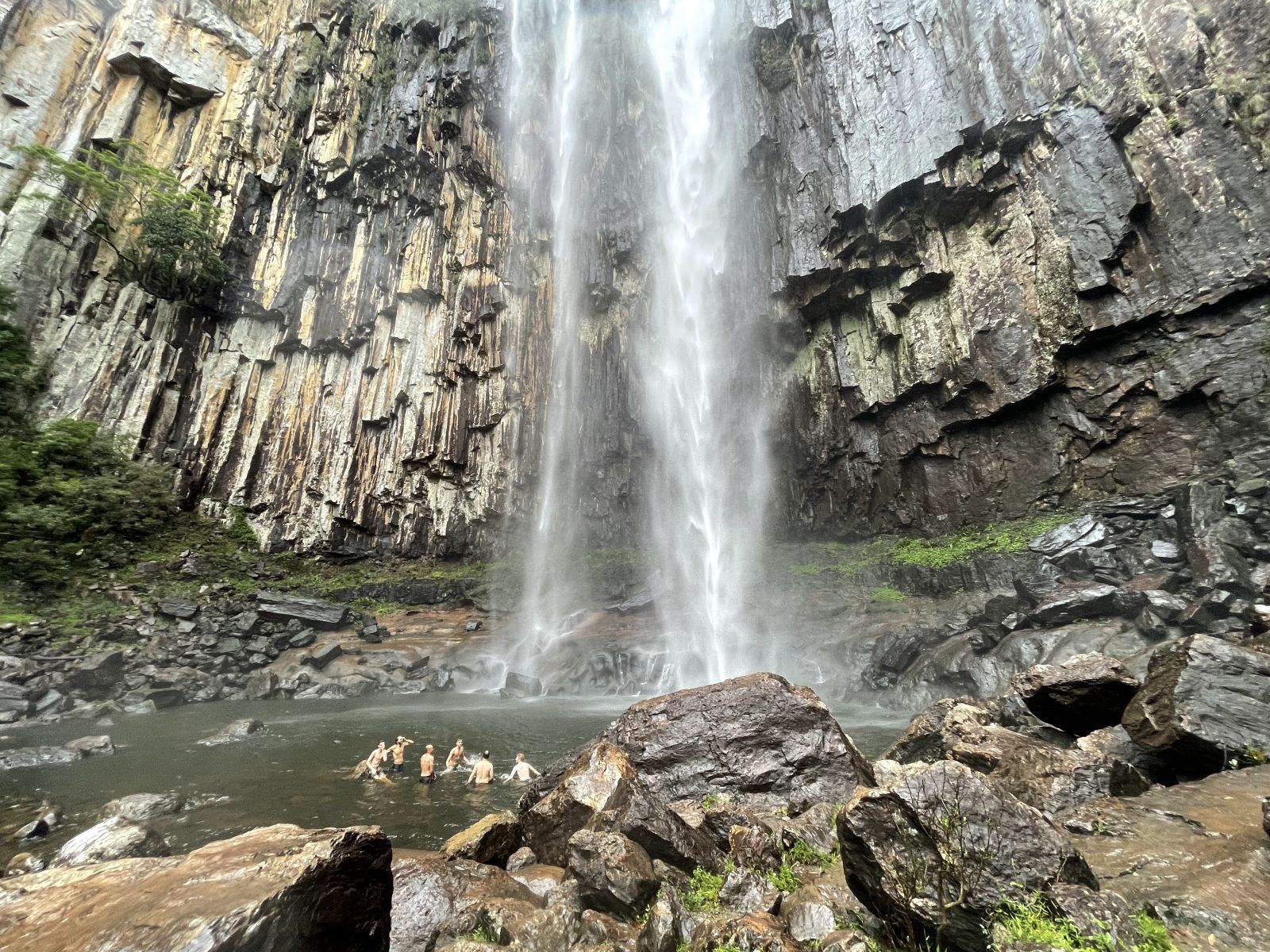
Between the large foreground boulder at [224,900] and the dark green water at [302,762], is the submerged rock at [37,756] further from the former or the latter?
the large foreground boulder at [224,900]

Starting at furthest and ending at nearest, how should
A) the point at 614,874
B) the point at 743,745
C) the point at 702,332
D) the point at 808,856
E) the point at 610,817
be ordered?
the point at 702,332, the point at 743,745, the point at 610,817, the point at 808,856, the point at 614,874

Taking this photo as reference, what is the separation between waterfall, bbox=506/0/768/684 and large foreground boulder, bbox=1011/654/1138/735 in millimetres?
14898

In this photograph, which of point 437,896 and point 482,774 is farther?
point 482,774

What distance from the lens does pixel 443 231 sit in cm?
2853

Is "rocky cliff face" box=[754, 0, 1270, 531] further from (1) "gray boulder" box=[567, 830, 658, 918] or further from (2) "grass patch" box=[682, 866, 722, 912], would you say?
(1) "gray boulder" box=[567, 830, 658, 918]

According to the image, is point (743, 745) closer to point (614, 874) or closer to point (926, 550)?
point (614, 874)

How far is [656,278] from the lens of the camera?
89.4 ft

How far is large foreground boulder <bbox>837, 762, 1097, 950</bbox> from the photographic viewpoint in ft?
8.20

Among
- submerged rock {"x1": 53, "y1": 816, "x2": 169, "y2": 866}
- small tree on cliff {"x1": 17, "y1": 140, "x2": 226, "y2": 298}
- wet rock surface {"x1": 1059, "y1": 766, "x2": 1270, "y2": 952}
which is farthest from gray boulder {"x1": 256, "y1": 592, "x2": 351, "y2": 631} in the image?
wet rock surface {"x1": 1059, "y1": 766, "x2": 1270, "y2": 952}

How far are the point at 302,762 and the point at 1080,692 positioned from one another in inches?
426

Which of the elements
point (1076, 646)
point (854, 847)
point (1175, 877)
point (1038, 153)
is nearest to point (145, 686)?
point (854, 847)

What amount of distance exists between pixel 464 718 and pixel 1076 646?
12542 millimetres

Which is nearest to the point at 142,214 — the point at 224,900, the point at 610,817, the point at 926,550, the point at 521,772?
the point at 521,772

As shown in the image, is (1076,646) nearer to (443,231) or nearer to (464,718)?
(464,718)
